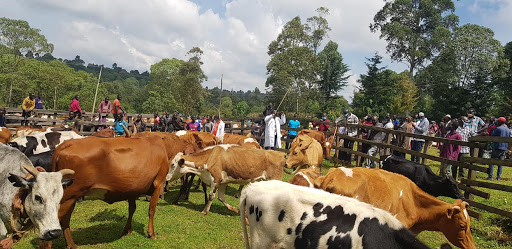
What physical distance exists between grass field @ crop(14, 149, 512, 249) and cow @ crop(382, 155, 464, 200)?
902 millimetres

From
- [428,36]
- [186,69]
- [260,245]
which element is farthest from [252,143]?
[428,36]

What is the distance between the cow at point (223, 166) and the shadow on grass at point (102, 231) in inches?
63.2

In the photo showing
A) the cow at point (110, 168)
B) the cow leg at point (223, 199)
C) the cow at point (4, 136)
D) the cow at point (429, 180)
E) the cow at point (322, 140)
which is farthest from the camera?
the cow at point (322, 140)

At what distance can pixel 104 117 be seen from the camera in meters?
19.9

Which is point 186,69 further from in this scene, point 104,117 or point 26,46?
point 104,117

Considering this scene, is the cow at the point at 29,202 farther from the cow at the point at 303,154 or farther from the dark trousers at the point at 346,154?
the dark trousers at the point at 346,154

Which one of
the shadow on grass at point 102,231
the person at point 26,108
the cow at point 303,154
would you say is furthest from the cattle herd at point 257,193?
the person at point 26,108

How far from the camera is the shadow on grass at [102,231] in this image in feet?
19.1


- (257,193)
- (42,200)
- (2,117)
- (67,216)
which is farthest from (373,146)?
(2,117)

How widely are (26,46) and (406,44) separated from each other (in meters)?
57.6

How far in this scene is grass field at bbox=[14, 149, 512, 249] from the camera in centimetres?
602

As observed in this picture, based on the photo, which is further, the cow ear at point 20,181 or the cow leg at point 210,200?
the cow leg at point 210,200

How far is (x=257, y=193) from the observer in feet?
13.5

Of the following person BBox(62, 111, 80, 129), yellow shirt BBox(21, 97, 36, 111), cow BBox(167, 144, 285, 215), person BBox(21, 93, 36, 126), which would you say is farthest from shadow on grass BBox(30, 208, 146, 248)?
yellow shirt BBox(21, 97, 36, 111)
